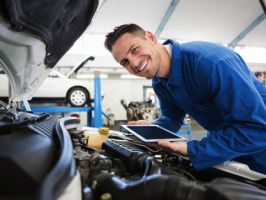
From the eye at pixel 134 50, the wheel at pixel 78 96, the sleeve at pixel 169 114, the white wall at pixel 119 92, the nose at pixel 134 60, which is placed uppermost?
the eye at pixel 134 50

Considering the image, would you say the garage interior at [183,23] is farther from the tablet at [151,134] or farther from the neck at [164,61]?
the tablet at [151,134]

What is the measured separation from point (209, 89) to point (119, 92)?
9238 millimetres

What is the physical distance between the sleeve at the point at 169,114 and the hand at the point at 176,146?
0.65 m

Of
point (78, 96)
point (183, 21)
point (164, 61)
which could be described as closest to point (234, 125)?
point (164, 61)

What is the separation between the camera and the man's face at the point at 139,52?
4.28 ft

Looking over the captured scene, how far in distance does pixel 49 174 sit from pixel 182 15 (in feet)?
17.4

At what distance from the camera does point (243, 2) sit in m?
5.06

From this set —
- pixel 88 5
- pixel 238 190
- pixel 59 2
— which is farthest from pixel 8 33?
pixel 238 190

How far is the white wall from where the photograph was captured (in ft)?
33.2

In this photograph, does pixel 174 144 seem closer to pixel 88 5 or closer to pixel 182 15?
pixel 88 5

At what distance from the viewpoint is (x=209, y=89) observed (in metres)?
1.11

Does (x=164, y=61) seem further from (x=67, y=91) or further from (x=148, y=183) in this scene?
(x=67, y=91)

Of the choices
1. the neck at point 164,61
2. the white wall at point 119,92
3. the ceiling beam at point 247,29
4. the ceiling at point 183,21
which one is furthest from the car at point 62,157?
the white wall at point 119,92

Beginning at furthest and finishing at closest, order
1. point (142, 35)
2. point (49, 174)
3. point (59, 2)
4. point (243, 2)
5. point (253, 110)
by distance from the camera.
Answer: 1. point (243, 2)
2. point (142, 35)
3. point (253, 110)
4. point (59, 2)
5. point (49, 174)
